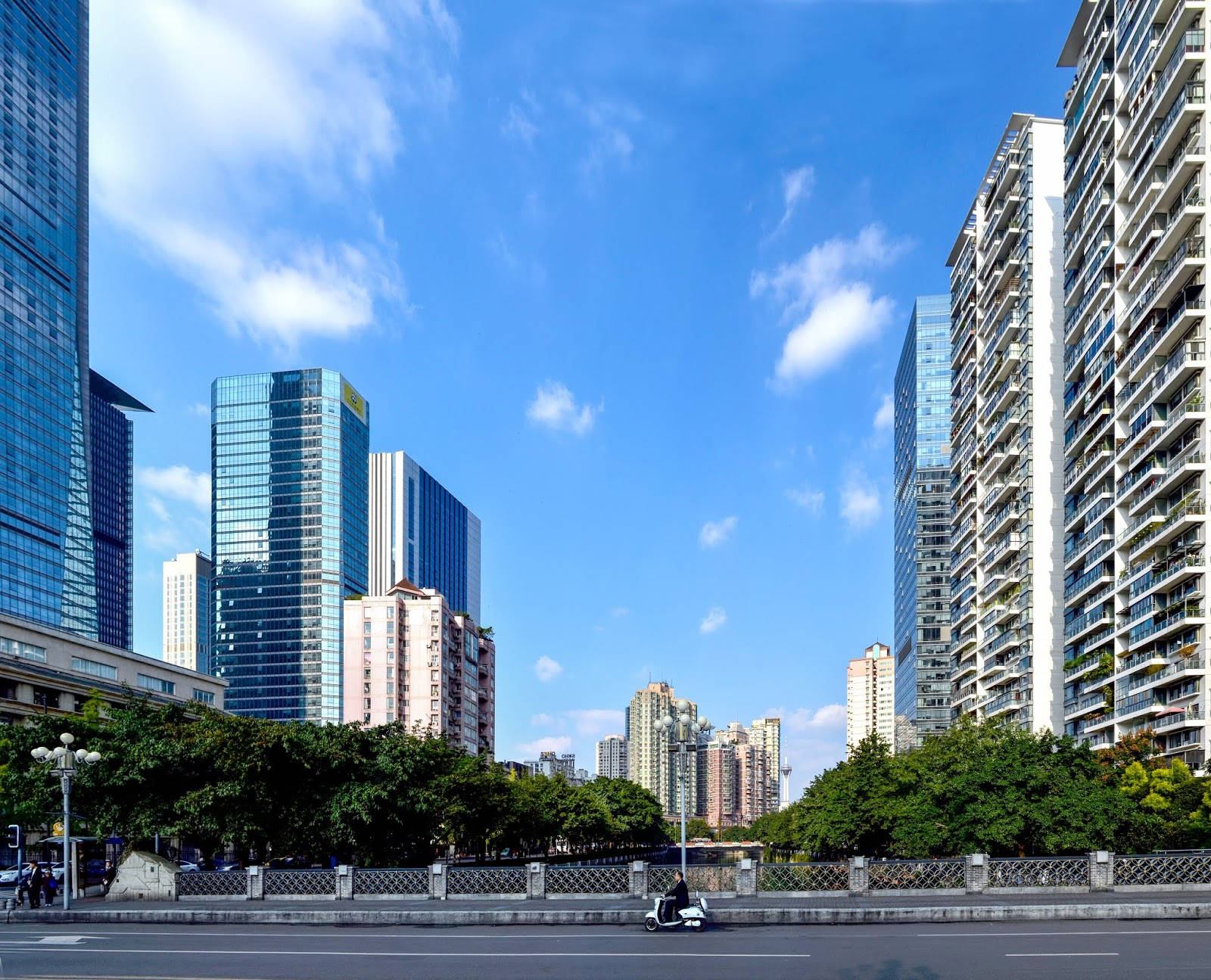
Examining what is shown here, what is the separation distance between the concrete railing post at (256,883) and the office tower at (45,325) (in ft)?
349

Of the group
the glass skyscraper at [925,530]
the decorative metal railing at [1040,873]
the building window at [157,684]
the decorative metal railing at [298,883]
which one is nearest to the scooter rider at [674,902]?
the decorative metal railing at [1040,873]

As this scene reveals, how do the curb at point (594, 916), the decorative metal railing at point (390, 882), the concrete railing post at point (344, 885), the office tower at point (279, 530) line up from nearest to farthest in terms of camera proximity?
1. the curb at point (594, 916)
2. the concrete railing post at point (344, 885)
3. the decorative metal railing at point (390, 882)
4. the office tower at point (279, 530)

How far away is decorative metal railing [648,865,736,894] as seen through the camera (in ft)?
106

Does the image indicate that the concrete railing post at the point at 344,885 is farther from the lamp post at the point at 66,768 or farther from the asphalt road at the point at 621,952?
the lamp post at the point at 66,768

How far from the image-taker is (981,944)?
22.1 meters

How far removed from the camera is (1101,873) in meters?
30.6

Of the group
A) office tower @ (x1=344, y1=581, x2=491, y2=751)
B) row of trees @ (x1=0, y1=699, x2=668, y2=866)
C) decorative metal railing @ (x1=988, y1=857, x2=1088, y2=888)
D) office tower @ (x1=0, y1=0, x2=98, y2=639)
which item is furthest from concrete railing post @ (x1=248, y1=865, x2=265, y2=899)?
office tower @ (x1=0, y1=0, x2=98, y2=639)

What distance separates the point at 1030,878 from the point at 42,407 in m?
130

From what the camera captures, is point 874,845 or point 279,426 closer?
point 874,845

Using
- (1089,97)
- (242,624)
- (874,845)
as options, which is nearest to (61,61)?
(242,624)

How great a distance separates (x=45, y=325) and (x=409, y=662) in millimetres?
59715

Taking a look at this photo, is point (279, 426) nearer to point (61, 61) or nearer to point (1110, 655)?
point (61, 61)

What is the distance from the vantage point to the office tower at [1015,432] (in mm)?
80375

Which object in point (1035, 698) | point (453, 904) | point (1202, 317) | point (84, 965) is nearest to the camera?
point (84, 965)
